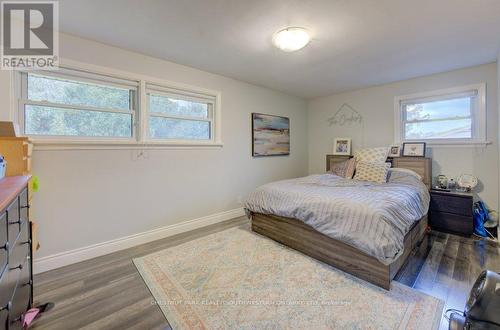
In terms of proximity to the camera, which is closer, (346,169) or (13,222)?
(13,222)

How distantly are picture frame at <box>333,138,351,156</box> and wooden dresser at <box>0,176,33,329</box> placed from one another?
449cm

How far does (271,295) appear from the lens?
1.73 m

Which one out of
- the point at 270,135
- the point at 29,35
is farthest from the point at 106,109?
the point at 270,135

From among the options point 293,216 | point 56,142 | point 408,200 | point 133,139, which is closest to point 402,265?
point 408,200

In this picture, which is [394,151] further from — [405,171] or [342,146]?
[342,146]

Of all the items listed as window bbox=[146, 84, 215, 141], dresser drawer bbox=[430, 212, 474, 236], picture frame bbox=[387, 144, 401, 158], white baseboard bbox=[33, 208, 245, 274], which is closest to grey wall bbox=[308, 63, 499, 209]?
picture frame bbox=[387, 144, 401, 158]

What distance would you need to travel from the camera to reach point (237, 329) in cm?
141

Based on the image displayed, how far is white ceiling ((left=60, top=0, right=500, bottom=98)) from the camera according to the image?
5.91 feet

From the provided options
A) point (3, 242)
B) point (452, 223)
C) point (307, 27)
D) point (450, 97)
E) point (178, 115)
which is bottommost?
point (452, 223)

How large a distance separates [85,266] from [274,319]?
1960mm

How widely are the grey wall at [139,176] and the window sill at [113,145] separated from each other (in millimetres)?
48

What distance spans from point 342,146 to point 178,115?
3207mm

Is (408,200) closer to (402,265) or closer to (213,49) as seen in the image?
(402,265)

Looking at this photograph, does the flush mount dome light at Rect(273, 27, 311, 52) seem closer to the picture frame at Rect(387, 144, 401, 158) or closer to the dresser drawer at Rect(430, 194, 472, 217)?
the picture frame at Rect(387, 144, 401, 158)
